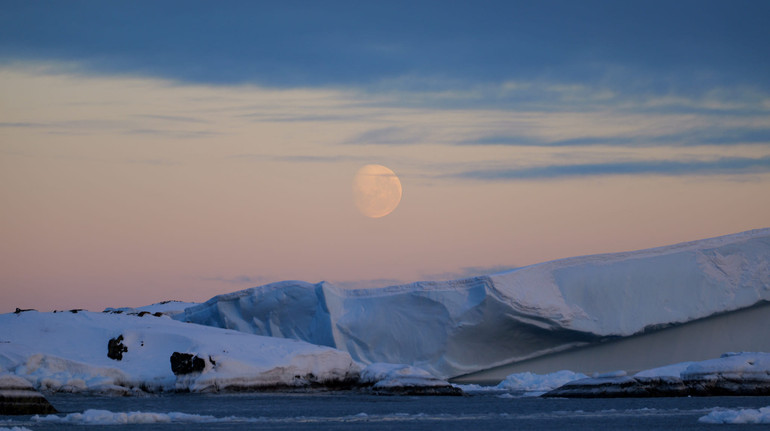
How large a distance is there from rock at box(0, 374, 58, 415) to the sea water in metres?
0.31

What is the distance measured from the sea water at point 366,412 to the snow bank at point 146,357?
A: 46cm

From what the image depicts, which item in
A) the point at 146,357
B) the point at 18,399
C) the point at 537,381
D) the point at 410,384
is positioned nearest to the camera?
the point at 18,399

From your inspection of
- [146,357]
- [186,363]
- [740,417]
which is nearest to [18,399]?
[186,363]

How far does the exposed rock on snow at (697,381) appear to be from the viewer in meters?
19.7

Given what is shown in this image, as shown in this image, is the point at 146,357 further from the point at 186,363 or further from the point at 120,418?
the point at 120,418

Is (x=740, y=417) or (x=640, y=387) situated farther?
(x=640, y=387)

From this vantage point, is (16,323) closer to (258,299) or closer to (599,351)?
(258,299)

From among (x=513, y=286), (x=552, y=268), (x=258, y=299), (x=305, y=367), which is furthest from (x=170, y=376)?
(x=552, y=268)

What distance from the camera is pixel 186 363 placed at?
21.8 metres

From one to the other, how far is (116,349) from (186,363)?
227 cm

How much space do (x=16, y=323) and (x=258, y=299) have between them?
7603mm

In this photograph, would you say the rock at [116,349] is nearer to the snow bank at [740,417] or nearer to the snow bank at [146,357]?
the snow bank at [146,357]

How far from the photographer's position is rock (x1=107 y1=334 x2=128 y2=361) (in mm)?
22906

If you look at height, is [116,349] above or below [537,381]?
above
